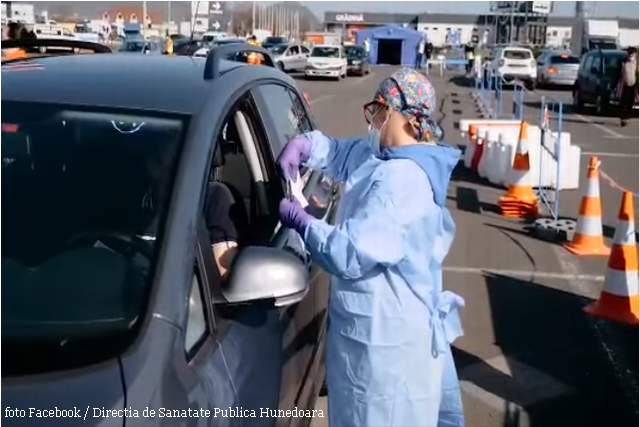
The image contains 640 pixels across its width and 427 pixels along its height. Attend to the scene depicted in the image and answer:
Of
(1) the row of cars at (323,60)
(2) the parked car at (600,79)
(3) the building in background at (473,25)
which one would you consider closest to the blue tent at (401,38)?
(1) the row of cars at (323,60)

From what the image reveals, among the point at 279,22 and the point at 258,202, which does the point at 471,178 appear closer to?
the point at 258,202

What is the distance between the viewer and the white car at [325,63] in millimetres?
38219

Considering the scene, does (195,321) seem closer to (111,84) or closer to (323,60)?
(111,84)

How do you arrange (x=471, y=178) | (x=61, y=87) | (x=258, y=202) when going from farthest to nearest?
(x=471, y=178) → (x=258, y=202) → (x=61, y=87)

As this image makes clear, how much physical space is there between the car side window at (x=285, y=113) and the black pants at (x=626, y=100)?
18.2m

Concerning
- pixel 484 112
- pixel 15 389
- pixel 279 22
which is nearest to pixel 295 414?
pixel 15 389

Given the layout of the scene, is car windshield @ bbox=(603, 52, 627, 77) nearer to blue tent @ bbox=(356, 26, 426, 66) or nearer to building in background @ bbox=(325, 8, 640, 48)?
blue tent @ bbox=(356, 26, 426, 66)

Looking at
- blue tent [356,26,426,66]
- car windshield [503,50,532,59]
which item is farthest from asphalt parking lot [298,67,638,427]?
blue tent [356,26,426,66]

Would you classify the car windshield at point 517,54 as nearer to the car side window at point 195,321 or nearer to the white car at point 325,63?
the white car at point 325,63

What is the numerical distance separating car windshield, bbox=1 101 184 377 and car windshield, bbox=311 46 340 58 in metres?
36.6

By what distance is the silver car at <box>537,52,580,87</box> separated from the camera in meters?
34.8

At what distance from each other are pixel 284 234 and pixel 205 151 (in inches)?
28.7

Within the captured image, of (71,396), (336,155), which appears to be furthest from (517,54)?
(71,396)

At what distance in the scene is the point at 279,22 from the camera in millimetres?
99875
